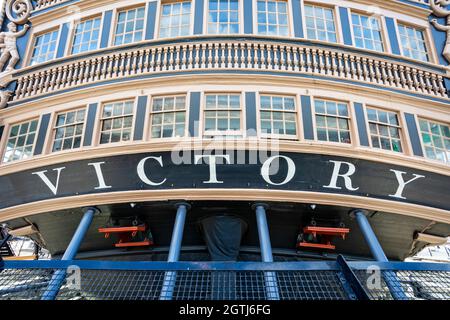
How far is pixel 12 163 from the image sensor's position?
444 inches

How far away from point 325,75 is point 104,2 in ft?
27.3

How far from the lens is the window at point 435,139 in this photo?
1132 centimetres

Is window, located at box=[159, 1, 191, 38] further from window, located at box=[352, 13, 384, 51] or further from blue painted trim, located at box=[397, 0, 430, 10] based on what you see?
blue painted trim, located at box=[397, 0, 430, 10]

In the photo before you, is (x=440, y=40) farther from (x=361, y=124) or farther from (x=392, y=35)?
(x=361, y=124)

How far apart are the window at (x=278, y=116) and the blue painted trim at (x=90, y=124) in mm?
5148

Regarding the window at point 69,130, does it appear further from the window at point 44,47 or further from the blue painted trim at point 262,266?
the blue painted trim at point 262,266

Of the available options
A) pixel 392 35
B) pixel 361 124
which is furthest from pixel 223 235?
pixel 392 35

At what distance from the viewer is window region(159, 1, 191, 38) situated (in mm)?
12367

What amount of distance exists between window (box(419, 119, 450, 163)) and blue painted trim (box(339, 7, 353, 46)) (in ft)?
11.5

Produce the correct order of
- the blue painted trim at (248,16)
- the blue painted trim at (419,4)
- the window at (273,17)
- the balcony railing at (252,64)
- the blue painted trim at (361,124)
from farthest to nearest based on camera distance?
the blue painted trim at (419,4) → the window at (273,17) → the blue painted trim at (248,16) → the balcony railing at (252,64) → the blue painted trim at (361,124)

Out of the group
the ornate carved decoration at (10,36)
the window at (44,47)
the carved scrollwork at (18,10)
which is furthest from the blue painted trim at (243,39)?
the carved scrollwork at (18,10)

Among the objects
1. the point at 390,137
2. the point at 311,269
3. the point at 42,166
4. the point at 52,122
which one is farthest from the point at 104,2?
the point at 311,269

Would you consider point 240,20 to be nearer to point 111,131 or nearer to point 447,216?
point 111,131

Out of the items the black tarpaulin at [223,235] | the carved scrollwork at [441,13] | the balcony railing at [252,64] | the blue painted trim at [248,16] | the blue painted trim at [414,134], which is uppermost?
the carved scrollwork at [441,13]
